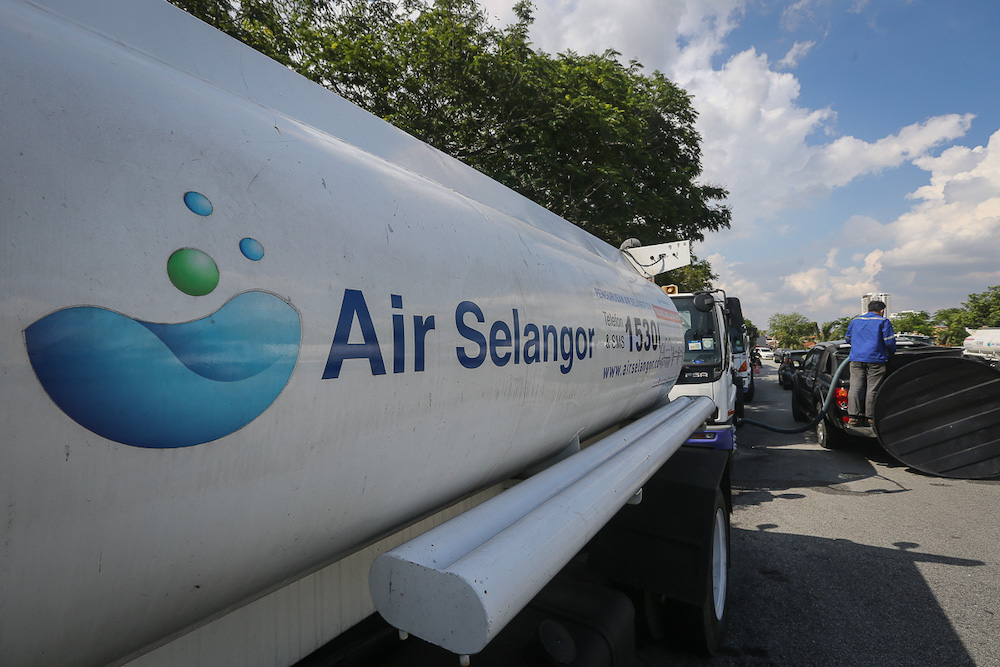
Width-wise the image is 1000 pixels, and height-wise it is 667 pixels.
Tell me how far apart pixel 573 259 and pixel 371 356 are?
1.64 m

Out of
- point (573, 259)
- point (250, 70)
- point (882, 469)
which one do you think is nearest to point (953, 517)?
point (882, 469)

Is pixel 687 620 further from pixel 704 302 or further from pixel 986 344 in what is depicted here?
pixel 986 344

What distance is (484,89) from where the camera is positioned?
27.5 ft

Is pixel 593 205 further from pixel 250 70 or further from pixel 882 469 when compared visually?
pixel 250 70

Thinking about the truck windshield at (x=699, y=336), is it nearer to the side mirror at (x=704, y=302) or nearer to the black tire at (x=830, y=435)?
the side mirror at (x=704, y=302)

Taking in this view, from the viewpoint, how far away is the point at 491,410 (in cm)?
174

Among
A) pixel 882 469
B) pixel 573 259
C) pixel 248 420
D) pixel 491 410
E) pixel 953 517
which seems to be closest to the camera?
pixel 248 420

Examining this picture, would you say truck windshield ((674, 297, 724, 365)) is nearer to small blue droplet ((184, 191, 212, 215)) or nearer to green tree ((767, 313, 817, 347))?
small blue droplet ((184, 191, 212, 215))

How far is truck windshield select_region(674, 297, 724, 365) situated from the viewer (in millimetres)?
6707

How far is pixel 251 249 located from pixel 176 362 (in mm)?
263

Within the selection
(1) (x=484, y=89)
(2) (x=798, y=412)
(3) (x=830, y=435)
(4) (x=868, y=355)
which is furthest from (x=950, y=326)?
(1) (x=484, y=89)

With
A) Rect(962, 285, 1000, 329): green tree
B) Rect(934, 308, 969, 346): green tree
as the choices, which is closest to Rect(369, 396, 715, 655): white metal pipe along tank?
Rect(934, 308, 969, 346): green tree

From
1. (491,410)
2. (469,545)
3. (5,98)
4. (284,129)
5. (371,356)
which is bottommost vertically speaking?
(469,545)

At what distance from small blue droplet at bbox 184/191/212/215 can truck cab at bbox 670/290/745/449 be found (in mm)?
5848
